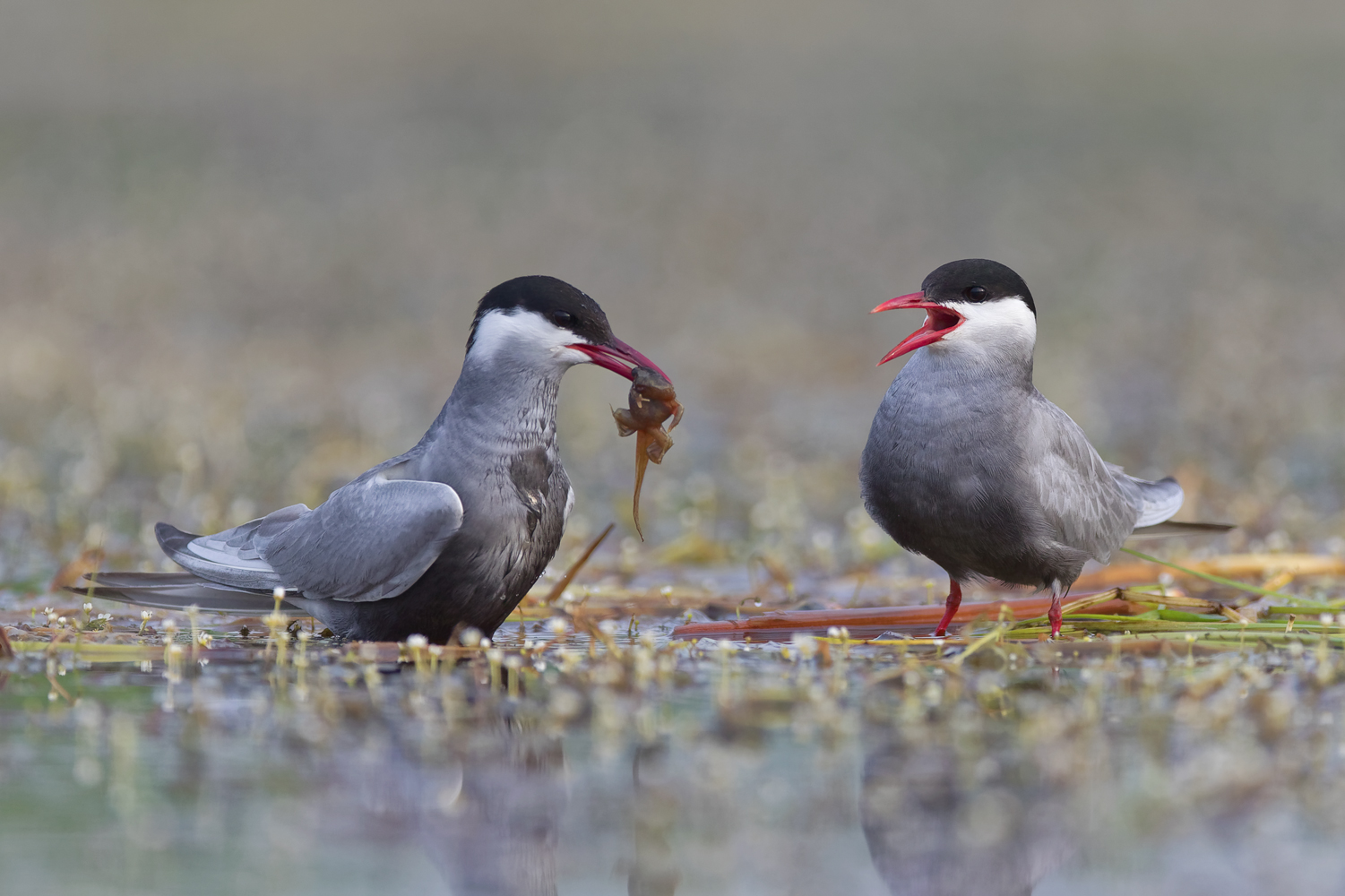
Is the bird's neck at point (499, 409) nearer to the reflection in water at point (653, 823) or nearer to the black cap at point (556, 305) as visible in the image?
the black cap at point (556, 305)

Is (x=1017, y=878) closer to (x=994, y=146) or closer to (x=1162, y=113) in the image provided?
(x=994, y=146)

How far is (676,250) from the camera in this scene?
16.7 meters

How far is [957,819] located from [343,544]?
94.7 inches

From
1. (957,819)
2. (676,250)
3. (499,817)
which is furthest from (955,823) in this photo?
(676,250)

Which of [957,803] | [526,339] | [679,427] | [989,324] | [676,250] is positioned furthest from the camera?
[676,250]

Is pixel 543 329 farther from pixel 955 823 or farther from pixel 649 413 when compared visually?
pixel 955 823

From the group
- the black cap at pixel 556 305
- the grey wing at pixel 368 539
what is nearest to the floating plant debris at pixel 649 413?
the black cap at pixel 556 305

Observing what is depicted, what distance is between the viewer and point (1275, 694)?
4570 millimetres

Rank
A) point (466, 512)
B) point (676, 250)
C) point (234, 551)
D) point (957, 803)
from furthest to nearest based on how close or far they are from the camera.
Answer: point (676, 250)
point (234, 551)
point (466, 512)
point (957, 803)

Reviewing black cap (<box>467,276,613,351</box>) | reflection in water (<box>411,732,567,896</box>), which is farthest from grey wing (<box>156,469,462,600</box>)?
reflection in water (<box>411,732,567,896</box>)

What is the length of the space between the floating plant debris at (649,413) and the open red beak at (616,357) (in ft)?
0.08

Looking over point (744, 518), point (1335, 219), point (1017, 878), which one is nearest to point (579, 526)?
point (744, 518)

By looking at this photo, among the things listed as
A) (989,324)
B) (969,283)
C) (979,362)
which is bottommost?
(979,362)

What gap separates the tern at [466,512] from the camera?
5.12 m
